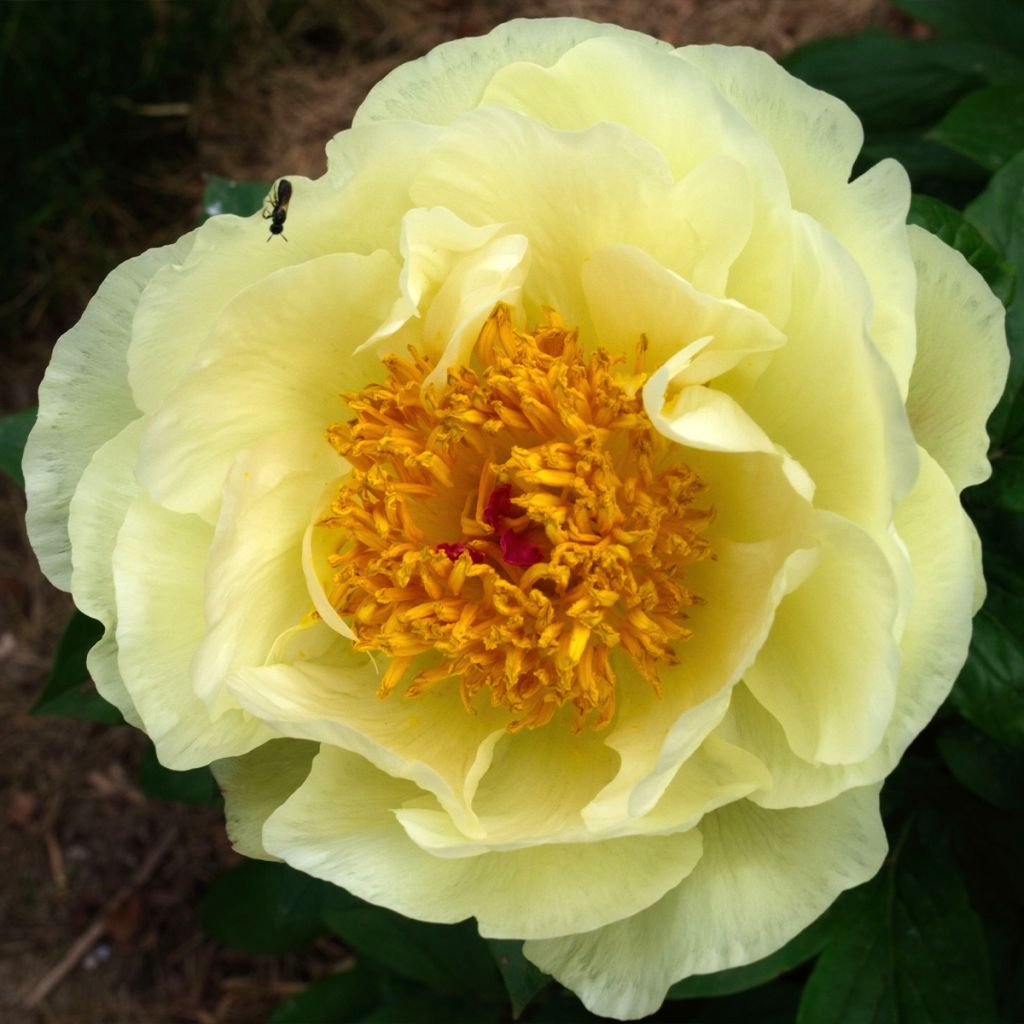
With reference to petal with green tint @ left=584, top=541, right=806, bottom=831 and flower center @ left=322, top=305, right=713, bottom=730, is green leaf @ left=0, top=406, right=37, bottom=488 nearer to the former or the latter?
flower center @ left=322, top=305, right=713, bottom=730

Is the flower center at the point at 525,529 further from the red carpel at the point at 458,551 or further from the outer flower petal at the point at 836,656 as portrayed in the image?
the outer flower petal at the point at 836,656

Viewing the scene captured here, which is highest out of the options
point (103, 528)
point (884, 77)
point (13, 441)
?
point (884, 77)

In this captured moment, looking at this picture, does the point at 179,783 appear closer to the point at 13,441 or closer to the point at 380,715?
the point at 13,441

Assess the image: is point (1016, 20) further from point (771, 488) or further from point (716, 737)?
point (716, 737)

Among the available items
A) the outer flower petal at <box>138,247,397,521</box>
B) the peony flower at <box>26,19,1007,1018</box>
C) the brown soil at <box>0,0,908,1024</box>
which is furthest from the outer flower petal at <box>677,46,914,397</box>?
the brown soil at <box>0,0,908,1024</box>

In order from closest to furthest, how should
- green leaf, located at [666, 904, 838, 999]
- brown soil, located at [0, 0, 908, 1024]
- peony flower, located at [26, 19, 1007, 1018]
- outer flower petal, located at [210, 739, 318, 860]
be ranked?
peony flower, located at [26, 19, 1007, 1018], outer flower petal, located at [210, 739, 318, 860], green leaf, located at [666, 904, 838, 999], brown soil, located at [0, 0, 908, 1024]

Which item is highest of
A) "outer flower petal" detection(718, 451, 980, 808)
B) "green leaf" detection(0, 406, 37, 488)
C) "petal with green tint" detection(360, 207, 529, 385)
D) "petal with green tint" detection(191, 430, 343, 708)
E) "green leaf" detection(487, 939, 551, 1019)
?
"petal with green tint" detection(360, 207, 529, 385)

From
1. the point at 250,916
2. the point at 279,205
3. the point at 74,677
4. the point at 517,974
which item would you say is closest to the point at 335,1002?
the point at 250,916
